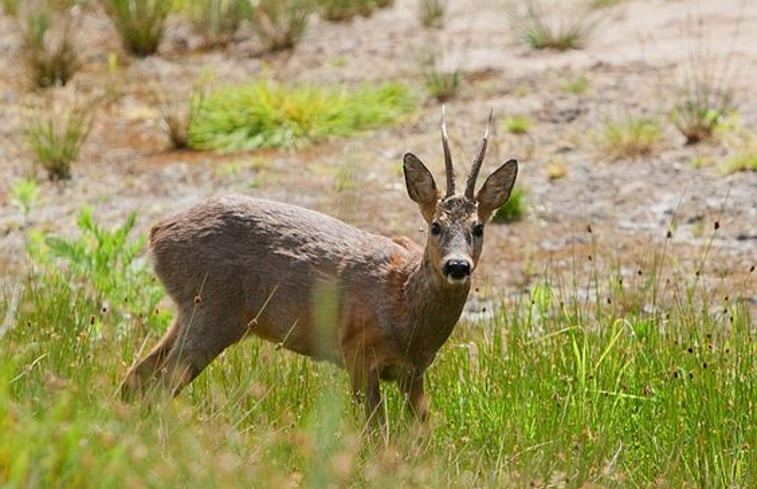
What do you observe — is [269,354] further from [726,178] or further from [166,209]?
[726,178]

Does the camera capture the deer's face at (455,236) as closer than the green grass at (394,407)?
No

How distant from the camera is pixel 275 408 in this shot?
6.87 metres

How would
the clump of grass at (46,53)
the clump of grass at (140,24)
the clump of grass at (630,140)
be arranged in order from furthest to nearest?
1. the clump of grass at (140,24)
2. the clump of grass at (46,53)
3. the clump of grass at (630,140)

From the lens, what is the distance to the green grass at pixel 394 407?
4938mm

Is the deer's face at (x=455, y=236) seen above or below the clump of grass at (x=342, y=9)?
above

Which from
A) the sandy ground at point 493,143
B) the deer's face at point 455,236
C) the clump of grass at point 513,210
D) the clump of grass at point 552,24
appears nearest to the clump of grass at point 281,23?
the sandy ground at point 493,143

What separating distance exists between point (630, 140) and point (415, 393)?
5.39m

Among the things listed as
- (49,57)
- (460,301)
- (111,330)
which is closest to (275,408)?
(460,301)

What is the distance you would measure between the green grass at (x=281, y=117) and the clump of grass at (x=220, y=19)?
8.66 ft

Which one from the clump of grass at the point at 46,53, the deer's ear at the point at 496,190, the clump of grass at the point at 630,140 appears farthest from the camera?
the clump of grass at the point at 46,53

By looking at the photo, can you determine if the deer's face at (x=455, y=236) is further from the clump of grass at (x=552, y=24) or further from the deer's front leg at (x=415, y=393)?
the clump of grass at (x=552, y=24)

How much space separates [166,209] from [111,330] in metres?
3.34

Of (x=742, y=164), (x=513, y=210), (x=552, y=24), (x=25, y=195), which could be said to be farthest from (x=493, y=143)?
(x=552, y=24)

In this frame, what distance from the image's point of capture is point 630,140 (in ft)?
39.1
